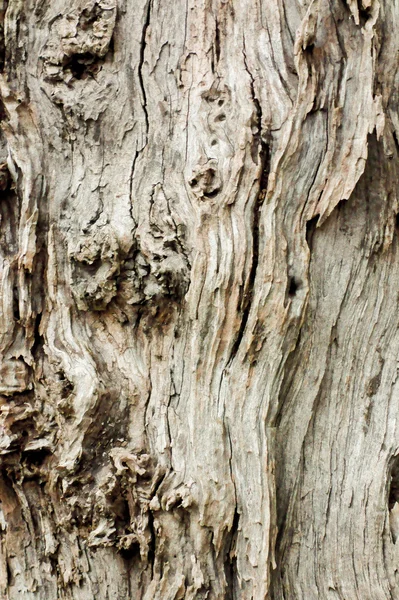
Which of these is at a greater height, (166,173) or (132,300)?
(166,173)

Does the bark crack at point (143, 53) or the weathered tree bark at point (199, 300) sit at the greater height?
the bark crack at point (143, 53)

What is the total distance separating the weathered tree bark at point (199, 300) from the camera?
1912 millimetres

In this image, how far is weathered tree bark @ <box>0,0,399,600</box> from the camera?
1912mm

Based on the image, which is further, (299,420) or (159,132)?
(159,132)

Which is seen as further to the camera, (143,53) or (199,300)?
(143,53)

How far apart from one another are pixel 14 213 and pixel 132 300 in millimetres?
597

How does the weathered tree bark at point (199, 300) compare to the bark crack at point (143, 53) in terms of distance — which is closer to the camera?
the weathered tree bark at point (199, 300)

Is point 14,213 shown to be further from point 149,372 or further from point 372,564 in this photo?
point 372,564

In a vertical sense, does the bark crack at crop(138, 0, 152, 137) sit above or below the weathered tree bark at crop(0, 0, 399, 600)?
above

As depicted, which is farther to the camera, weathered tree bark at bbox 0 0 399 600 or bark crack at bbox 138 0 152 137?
bark crack at bbox 138 0 152 137

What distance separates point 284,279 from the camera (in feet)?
6.32

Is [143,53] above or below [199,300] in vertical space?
above

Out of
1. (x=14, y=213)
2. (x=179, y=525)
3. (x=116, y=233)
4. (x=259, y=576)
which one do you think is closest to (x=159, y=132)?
(x=116, y=233)

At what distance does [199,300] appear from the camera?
6.37 ft
